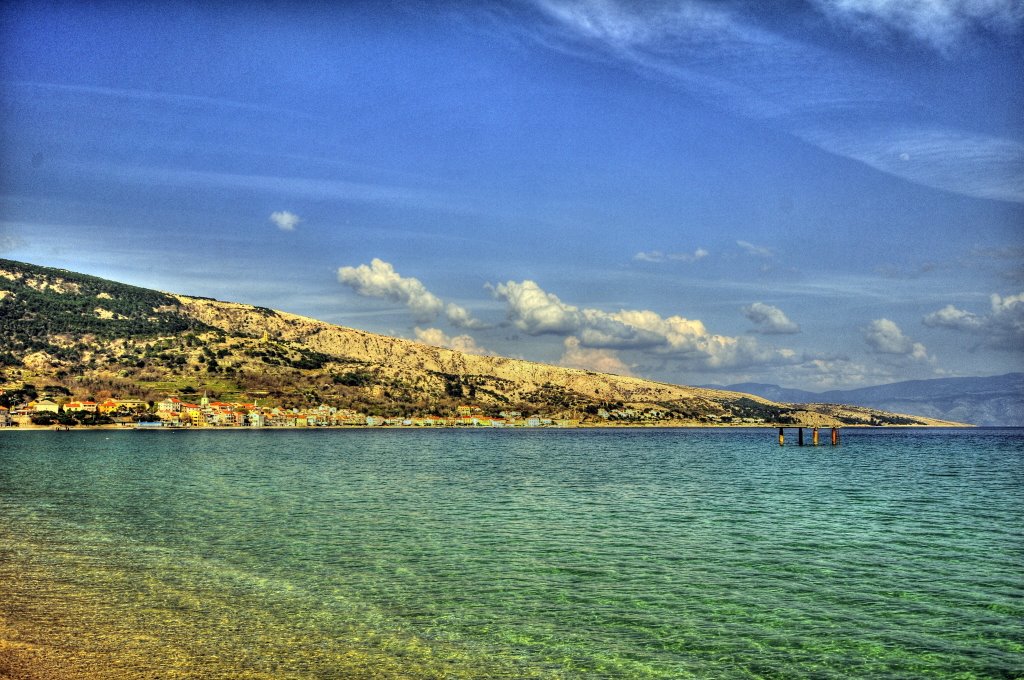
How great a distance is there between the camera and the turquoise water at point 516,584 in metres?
19.1

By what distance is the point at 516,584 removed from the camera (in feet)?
87.9

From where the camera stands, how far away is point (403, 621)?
73.0ft

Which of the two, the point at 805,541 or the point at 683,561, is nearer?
the point at 683,561

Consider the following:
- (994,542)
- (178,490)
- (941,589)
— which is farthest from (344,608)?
(178,490)

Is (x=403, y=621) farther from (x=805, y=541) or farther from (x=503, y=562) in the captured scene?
(x=805, y=541)

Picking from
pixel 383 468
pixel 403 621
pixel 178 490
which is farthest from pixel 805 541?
pixel 383 468

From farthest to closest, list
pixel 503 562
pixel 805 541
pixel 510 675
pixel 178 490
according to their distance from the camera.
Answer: pixel 178 490, pixel 805 541, pixel 503 562, pixel 510 675

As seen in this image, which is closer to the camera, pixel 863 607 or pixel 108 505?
pixel 863 607

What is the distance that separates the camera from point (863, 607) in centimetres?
2411

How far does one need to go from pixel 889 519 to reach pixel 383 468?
58.0 metres

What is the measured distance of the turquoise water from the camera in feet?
62.5

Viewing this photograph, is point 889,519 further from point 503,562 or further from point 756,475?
point 756,475

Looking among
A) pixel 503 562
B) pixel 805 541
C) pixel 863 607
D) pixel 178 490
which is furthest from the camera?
pixel 178 490

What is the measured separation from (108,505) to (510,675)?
40950 millimetres
